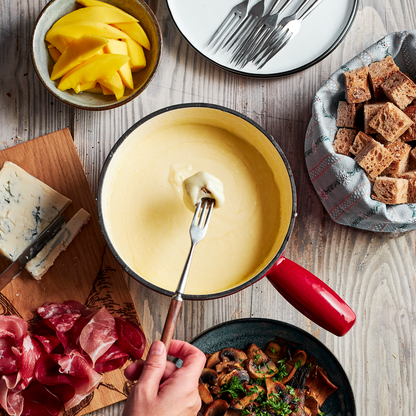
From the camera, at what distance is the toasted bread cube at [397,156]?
110 cm

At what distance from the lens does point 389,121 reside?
107 centimetres

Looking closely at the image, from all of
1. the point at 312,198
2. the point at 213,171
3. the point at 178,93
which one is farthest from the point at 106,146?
the point at 312,198

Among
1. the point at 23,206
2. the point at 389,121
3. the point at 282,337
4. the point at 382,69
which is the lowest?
the point at 282,337

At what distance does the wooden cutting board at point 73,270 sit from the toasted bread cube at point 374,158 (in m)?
0.76

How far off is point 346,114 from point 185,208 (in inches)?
21.8

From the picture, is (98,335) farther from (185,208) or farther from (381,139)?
(381,139)

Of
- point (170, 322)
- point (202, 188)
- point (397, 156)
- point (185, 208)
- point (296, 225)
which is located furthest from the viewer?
point (296, 225)

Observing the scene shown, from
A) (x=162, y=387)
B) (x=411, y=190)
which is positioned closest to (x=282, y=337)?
(x=162, y=387)

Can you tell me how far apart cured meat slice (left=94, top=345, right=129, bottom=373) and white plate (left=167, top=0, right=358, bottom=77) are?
0.89 metres

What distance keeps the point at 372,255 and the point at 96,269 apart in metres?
0.86

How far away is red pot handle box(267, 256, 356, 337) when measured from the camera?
0.92 metres

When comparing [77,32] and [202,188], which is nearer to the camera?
[202,188]

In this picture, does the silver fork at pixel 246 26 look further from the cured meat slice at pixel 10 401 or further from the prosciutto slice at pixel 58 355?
the cured meat slice at pixel 10 401

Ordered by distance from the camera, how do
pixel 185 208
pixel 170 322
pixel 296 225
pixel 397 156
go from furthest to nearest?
pixel 296 225 → pixel 397 156 → pixel 185 208 → pixel 170 322
